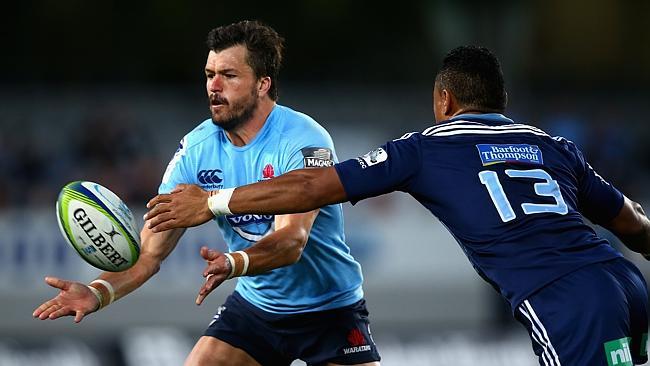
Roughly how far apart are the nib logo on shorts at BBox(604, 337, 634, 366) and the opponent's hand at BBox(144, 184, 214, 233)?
1.79m

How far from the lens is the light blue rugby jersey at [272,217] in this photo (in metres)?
5.86

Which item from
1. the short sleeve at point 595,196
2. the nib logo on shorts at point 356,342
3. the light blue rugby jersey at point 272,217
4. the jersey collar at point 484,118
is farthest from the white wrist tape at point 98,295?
the short sleeve at point 595,196

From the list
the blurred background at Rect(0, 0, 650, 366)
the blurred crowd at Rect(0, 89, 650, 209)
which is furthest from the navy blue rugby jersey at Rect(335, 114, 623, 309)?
the blurred crowd at Rect(0, 89, 650, 209)

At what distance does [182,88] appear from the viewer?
15789mm

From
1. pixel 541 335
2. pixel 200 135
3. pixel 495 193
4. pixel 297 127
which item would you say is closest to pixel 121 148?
pixel 200 135

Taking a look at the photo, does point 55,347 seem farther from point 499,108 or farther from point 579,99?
point 579,99

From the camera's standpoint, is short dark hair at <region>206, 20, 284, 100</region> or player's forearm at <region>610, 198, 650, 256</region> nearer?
player's forearm at <region>610, 198, 650, 256</region>

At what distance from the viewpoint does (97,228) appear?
553cm

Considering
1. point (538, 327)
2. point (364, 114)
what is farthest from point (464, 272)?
point (538, 327)

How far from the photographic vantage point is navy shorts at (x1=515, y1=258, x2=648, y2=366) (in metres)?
4.71

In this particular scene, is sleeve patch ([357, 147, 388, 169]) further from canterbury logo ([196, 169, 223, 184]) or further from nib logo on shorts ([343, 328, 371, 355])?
nib logo on shorts ([343, 328, 371, 355])

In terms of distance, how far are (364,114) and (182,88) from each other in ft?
8.42

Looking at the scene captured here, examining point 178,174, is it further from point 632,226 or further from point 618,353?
point 618,353

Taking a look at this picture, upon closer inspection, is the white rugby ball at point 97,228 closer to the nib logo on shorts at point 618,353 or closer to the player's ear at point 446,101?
the player's ear at point 446,101
